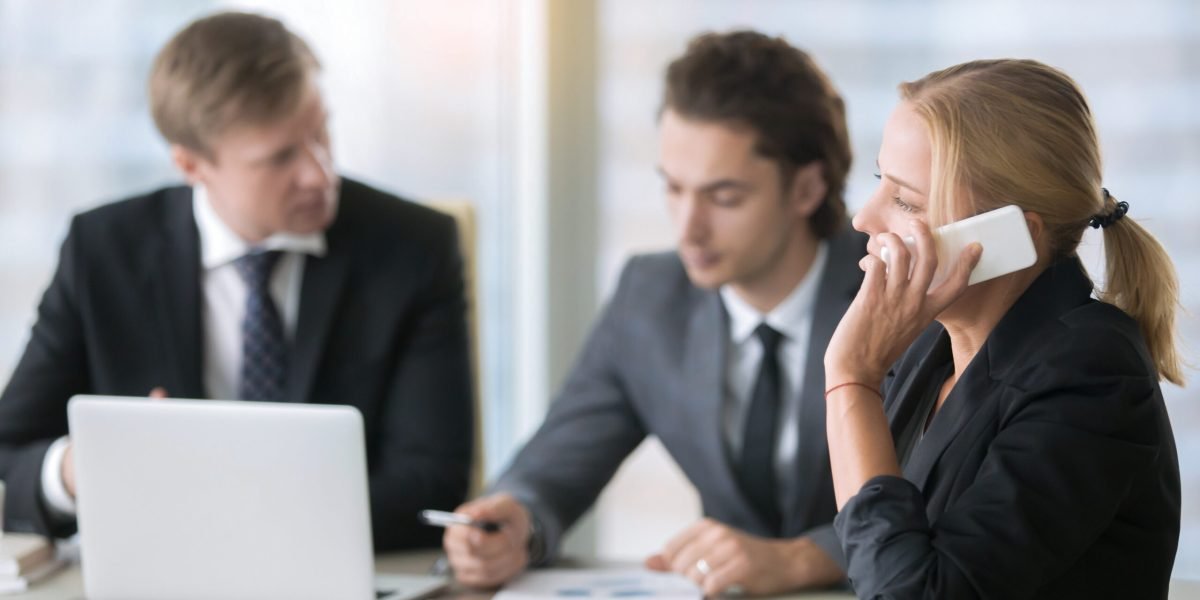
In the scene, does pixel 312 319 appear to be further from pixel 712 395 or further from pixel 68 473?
pixel 712 395

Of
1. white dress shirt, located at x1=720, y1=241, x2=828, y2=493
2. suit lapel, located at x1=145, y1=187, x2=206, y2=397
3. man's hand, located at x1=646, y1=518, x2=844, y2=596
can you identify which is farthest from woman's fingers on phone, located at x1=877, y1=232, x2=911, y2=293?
suit lapel, located at x1=145, y1=187, x2=206, y2=397

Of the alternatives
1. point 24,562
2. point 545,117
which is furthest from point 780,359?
point 545,117

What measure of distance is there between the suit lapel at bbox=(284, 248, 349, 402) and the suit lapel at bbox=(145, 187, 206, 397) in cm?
17

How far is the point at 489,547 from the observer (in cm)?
164

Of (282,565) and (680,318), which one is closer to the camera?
(282,565)

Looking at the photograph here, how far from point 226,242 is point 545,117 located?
1.34 meters

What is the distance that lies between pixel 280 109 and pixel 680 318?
30.8 inches

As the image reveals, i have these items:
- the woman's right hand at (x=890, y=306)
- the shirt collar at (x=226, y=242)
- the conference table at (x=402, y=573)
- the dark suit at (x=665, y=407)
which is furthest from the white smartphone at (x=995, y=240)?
the shirt collar at (x=226, y=242)

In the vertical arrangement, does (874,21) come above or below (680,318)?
above

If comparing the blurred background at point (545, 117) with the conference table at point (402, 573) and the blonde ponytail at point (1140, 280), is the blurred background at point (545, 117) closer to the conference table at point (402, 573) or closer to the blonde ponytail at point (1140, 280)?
the conference table at point (402, 573)

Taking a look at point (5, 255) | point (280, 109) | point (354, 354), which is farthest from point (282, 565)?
point (5, 255)

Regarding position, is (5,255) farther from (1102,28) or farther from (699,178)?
(1102,28)

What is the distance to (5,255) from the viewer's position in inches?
117

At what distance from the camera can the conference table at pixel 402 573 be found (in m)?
1.48
